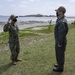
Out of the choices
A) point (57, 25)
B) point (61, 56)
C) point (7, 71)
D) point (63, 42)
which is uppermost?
point (57, 25)

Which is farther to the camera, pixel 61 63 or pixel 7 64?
pixel 7 64

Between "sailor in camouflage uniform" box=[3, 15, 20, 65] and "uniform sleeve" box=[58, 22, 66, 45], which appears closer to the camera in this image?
"uniform sleeve" box=[58, 22, 66, 45]

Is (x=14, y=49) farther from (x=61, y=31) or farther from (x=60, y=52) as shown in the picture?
(x=61, y=31)

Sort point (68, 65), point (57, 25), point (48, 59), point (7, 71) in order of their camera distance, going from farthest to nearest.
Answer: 1. point (48, 59)
2. point (68, 65)
3. point (7, 71)
4. point (57, 25)

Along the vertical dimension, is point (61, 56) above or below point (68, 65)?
above

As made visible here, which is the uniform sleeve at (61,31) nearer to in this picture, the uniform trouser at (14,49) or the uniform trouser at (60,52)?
the uniform trouser at (60,52)

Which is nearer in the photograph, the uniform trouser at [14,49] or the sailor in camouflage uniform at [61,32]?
the sailor in camouflage uniform at [61,32]

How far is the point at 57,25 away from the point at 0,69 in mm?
2826

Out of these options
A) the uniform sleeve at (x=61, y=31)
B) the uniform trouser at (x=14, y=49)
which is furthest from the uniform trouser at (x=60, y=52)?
the uniform trouser at (x=14, y=49)

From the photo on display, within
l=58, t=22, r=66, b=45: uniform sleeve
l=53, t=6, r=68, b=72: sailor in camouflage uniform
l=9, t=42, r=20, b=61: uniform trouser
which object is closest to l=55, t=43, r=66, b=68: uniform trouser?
l=53, t=6, r=68, b=72: sailor in camouflage uniform

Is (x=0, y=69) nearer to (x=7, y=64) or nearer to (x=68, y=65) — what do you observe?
(x=7, y=64)

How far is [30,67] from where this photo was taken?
9.48 meters

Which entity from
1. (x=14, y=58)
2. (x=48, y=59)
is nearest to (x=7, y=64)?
(x=14, y=58)

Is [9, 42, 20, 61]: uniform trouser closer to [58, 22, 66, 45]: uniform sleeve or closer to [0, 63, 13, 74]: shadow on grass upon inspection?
[0, 63, 13, 74]: shadow on grass
